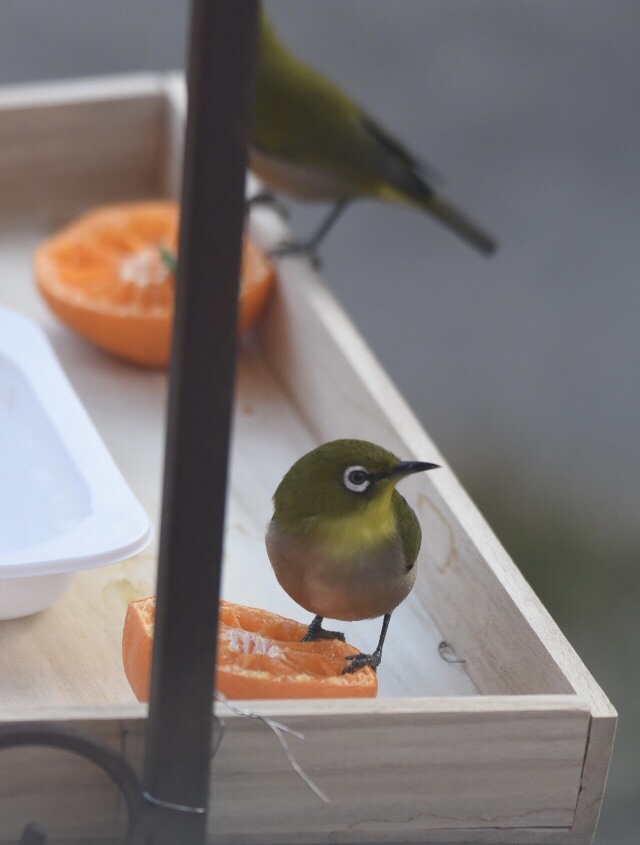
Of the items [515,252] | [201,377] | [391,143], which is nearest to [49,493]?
[201,377]

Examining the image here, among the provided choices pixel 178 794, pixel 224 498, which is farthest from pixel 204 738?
pixel 224 498

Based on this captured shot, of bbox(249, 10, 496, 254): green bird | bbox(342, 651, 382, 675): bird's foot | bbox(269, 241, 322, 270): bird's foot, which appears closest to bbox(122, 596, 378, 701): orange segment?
bbox(342, 651, 382, 675): bird's foot

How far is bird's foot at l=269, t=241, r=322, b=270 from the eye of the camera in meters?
1.51

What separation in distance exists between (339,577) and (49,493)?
270 mm

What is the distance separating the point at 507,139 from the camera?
350 centimetres

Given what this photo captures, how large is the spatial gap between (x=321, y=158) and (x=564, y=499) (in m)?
0.89

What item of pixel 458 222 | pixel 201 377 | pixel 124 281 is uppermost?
pixel 201 377

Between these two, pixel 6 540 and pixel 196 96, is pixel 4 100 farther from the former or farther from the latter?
pixel 196 96

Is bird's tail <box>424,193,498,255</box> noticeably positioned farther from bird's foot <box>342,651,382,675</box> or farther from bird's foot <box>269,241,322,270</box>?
bird's foot <box>342,651,382,675</box>

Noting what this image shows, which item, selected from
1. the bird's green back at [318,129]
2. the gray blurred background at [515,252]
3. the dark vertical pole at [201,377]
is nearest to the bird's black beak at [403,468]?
the dark vertical pole at [201,377]

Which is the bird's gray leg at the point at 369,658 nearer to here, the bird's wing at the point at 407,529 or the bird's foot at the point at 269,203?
the bird's wing at the point at 407,529

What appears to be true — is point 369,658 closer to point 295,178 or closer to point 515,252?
point 295,178

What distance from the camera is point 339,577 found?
32.8 inches

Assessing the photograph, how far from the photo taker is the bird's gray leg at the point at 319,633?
0.86 m
